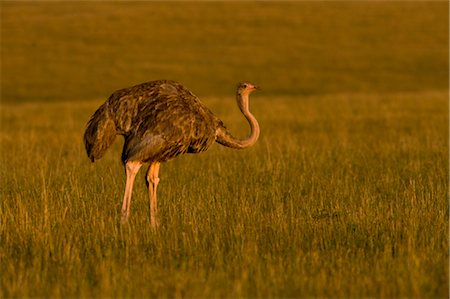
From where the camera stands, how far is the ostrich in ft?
30.4

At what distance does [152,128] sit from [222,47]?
38557mm

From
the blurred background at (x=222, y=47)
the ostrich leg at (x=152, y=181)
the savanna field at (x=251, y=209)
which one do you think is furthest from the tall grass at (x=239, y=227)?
the blurred background at (x=222, y=47)

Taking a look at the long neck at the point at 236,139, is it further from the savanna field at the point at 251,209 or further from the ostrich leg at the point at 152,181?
the ostrich leg at the point at 152,181

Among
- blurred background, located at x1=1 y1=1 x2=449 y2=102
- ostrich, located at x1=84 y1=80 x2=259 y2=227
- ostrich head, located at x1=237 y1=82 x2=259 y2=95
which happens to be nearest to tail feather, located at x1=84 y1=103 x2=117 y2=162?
ostrich, located at x1=84 y1=80 x2=259 y2=227

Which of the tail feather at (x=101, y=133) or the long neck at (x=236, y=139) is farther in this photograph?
the long neck at (x=236, y=139)

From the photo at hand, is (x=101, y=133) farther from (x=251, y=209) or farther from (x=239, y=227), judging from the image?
(x=239, y=227)

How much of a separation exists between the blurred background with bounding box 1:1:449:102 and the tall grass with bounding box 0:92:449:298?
77.2 feet

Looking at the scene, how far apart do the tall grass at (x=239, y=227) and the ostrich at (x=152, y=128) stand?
0.56 metres

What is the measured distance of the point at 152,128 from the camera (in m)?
9.26

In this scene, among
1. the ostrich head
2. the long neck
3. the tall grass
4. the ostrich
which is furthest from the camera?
the ostrich head

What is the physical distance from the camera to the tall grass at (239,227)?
21.5 ft

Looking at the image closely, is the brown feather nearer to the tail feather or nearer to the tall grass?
the tail feather

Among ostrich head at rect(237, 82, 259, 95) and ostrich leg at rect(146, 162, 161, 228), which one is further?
ostrich head at rect(237, 82, 259, 95)

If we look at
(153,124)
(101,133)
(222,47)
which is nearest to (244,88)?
(153,124)
